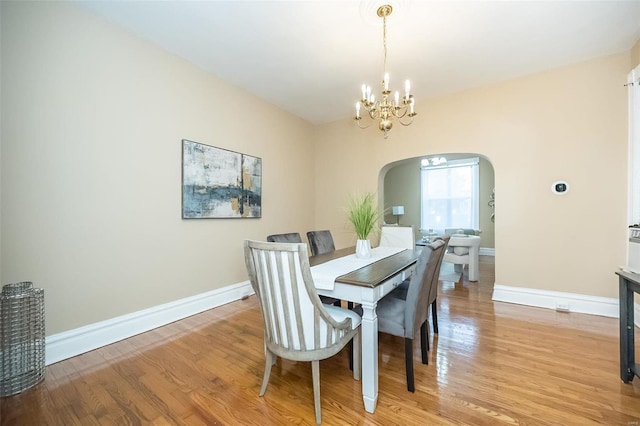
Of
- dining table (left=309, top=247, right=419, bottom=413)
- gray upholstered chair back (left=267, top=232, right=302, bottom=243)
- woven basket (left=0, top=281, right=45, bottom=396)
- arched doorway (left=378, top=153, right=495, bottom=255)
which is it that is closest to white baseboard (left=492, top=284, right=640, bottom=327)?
dining table (left=309, top=247, right=419, bottom=413)

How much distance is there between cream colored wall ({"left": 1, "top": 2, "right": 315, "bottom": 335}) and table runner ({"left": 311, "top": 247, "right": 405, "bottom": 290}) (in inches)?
71.3

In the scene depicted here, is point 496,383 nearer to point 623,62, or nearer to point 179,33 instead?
point 623,62

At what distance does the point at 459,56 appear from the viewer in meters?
2.80

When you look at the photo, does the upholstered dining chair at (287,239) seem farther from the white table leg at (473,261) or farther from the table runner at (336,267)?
the white table leg at (473,261)

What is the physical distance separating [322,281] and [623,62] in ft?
13.1

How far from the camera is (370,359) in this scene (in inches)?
57.3

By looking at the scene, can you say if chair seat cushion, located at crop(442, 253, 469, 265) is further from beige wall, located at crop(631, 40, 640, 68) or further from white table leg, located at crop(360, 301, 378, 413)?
white table leg, located at crop(360, 301, 378, 413)

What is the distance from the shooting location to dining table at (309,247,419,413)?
1453mm

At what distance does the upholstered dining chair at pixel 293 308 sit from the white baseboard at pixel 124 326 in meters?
1.73

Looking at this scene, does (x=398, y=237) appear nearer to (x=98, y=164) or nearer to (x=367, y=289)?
(x=367, y=289)

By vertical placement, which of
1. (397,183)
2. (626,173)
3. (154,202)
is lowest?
(154,202)

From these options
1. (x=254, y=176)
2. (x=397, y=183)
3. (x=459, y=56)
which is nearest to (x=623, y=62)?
(x=459, y=56)

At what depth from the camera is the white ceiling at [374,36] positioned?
7.03ft

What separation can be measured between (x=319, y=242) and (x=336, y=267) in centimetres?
97
